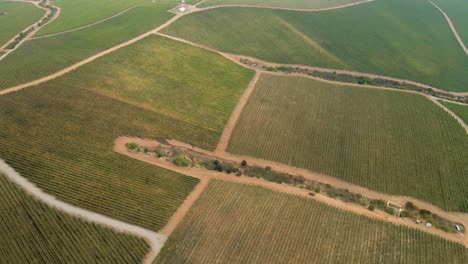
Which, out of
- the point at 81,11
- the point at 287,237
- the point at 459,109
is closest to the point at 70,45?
the point at 81,11

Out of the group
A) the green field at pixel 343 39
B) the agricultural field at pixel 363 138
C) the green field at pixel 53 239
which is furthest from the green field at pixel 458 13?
the green field at pixel 53 239

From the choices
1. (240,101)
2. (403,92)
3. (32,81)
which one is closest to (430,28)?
(403,92)

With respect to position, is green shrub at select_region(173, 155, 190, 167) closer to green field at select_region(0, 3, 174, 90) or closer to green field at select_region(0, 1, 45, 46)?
green field at select_region(0, 3, 174, 90)

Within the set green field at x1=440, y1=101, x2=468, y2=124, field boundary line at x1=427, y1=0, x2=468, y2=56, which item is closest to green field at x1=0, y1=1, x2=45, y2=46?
green field at x1=440, y1=101, x2=468, y2=124

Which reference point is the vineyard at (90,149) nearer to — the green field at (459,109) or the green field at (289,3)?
the green field at (459,109)

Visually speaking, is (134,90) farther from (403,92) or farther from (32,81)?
(403,92)

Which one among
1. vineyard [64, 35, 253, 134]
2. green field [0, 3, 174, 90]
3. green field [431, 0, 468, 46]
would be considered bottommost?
vineyard [64, 35, 253, 134]
